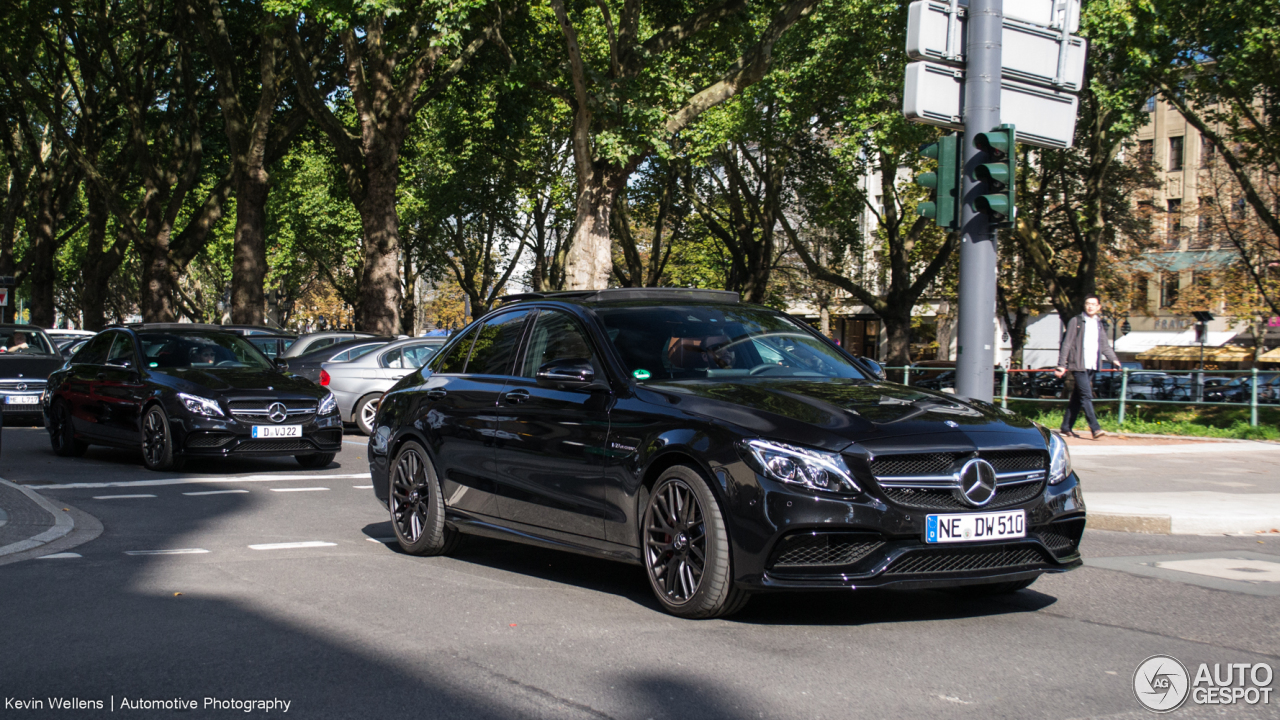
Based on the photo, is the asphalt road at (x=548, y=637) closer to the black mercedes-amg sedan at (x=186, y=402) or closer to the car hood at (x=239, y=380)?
the black mercedes-amg sedan at (x=186, y=402)

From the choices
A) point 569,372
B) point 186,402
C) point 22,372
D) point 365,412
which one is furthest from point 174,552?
point 22,372

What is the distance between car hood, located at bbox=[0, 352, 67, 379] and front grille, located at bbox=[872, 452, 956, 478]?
57.4ft

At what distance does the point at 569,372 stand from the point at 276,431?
23.6 ft

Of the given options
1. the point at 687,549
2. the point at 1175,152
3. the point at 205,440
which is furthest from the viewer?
the point at 1175,152

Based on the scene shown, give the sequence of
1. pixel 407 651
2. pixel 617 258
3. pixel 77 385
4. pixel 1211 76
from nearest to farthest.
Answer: pixel 407 651 → pixel 77 385 → pixel 1211 76 → pixel 617 258

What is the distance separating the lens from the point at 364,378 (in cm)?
1777

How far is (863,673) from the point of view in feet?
14.7

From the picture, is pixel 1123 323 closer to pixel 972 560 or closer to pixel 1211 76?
pixel 1211 76

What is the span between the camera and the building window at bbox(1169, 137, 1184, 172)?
58188mm

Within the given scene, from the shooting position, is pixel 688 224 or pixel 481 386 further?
pixel 688 224

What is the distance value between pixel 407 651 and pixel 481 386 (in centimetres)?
249

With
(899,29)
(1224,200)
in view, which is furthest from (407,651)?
(1224,200)

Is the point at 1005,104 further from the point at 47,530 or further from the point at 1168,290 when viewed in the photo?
the point at 1168,290

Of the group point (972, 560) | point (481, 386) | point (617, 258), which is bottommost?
point (972, 560)
